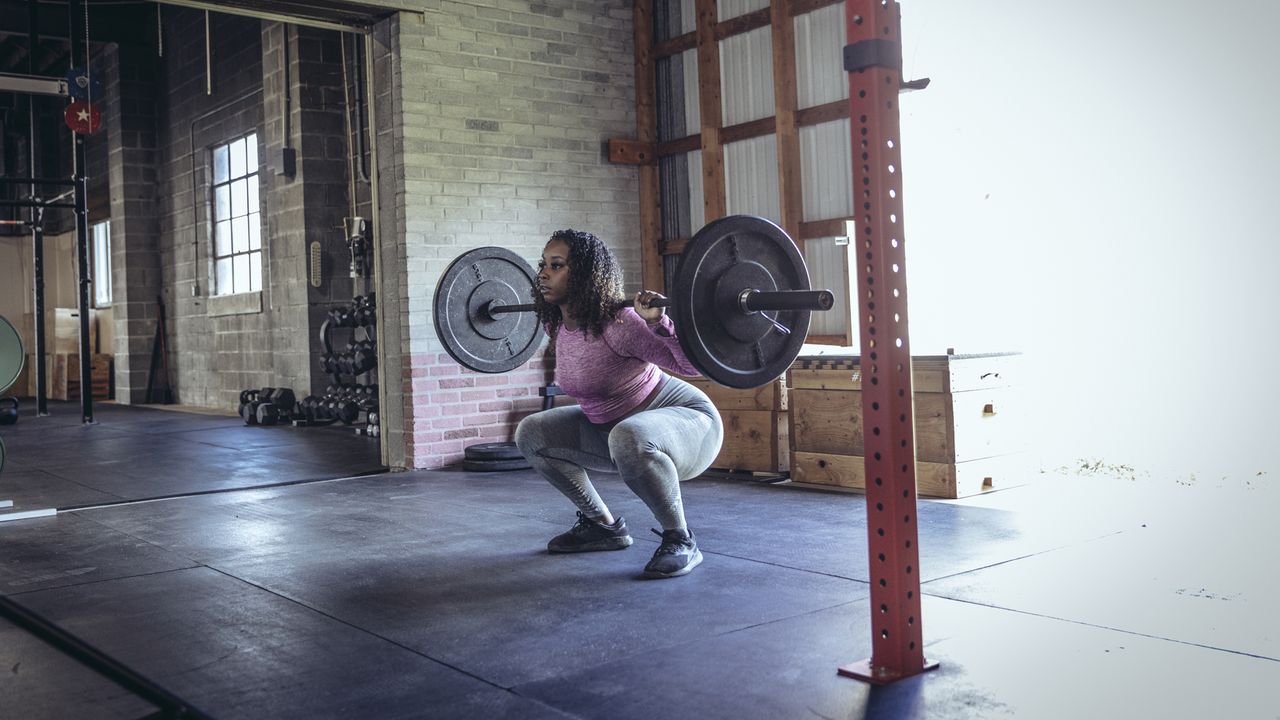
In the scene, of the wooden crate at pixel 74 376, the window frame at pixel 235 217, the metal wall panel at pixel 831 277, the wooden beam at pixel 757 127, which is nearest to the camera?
the metal wall panel at pixel 831 277

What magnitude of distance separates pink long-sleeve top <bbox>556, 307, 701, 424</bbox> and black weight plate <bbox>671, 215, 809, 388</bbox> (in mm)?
443

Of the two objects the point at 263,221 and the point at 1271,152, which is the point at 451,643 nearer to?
the point at 1271,152

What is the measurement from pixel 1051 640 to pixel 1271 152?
2465mm

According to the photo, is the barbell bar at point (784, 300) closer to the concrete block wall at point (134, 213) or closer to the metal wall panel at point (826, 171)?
the metal wall panel at point (826, 171)

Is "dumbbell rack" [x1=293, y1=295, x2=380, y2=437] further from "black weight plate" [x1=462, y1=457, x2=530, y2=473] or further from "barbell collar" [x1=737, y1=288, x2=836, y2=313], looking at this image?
"barbell collar" [x1=737, y1=288, x2=836, y2=313]

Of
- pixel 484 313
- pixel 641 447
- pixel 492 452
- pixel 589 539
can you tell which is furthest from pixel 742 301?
pixel 492 452

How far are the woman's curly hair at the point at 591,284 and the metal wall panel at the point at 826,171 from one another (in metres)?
2.65

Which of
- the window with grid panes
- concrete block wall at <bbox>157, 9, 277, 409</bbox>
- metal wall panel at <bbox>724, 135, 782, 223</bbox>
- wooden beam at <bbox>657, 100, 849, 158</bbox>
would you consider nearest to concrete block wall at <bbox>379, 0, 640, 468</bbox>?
wooden beam at <bbox>657, 100, 849, 158</bbox>

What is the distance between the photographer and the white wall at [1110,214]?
426 centimetres

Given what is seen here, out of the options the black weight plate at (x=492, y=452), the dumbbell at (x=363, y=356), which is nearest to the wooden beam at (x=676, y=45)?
the black weight plate at (x=492, y=452)

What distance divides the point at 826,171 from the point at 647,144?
150 cm

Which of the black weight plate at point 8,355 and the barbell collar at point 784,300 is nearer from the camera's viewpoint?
the barbell collar at point 784,300

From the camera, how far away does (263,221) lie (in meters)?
10.6

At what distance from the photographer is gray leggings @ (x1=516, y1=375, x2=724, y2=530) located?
345 cm
